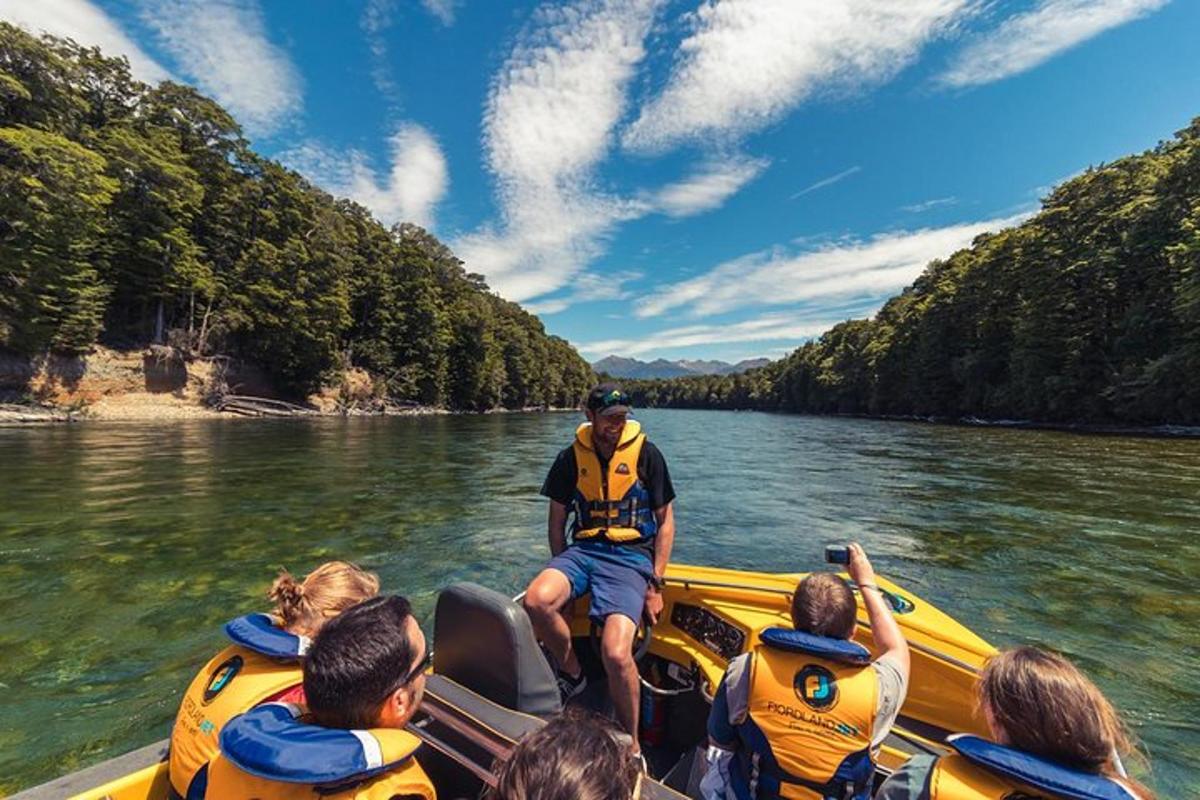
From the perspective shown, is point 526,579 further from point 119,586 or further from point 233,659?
point 233,659

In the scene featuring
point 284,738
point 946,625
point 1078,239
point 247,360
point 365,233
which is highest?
point 365,233

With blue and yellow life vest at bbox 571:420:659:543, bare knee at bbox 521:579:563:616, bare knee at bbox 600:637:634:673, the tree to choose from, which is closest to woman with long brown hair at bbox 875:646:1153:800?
bare knee at bbox 600:637:634:673

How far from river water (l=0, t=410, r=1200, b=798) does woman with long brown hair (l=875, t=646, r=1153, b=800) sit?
3.93 metres

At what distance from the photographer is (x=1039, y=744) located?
1.56 m

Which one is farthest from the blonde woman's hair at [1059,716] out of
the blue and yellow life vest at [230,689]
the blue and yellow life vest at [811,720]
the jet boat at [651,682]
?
the blue and yellow life vest at [230,689]

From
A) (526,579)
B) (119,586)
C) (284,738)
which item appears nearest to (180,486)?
(119,586)

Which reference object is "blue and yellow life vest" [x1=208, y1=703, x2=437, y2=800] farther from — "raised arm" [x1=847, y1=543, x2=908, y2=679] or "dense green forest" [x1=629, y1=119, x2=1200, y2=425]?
"dense green forest" [x1=629, y1=119, x2=1200, y2=425]

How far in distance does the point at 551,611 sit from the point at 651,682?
1.24 metres

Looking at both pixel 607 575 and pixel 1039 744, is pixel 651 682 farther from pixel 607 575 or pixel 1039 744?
pixel 1039 744

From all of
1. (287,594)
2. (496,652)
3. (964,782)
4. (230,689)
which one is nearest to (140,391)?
(287,594)

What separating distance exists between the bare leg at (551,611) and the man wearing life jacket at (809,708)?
3.86 feet

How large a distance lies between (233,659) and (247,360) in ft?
169

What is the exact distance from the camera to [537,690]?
2625 mm

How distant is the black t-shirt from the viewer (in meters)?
4.15
